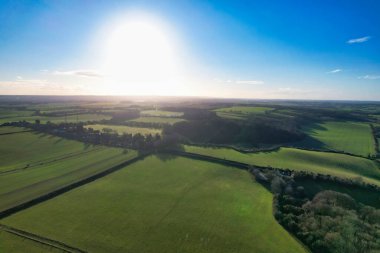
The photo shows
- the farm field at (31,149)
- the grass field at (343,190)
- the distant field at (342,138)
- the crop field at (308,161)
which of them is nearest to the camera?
the grass field at (343,190)

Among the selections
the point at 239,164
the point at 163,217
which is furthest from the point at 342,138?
the point at 163,217

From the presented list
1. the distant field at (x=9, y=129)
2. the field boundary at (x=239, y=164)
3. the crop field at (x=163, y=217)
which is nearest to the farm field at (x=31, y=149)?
the distant field at (x=9, y=129)

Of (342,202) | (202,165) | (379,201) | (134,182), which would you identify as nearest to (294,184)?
(342,202)

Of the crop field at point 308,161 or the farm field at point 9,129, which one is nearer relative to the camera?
the crop field at point 308,161

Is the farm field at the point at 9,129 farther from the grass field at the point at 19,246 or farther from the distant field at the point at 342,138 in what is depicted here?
the distant field at the point at 342,138

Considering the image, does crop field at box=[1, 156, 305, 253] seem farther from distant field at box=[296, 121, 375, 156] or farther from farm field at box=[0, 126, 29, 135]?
farm field at box=[0, 126, 29, 135]

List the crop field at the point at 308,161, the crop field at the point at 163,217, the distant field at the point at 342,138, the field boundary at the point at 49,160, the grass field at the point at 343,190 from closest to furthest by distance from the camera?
the crop field at the point at 163,217
the grass field at the point at 343,190
the field boundary at the point at 49,160
the crop field at the point at 308,161
the distant field at the point at 342,138

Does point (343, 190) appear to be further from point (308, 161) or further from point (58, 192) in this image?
point (58, 192)
